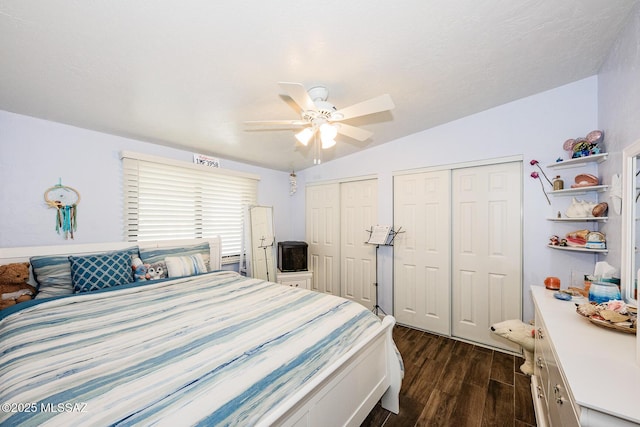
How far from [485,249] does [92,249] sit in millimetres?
4112

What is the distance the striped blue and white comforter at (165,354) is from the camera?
0.87 meters

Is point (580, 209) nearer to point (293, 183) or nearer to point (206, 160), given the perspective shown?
point (293, 183)

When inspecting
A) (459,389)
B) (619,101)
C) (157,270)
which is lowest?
(459,389)

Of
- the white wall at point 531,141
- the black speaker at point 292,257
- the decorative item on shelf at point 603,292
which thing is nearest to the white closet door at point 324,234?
the black speaker at point 292,257

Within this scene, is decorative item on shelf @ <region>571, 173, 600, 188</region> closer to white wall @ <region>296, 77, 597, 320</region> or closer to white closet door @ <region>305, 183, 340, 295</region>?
white wall @ <region>296, 77, 597, 320</region>

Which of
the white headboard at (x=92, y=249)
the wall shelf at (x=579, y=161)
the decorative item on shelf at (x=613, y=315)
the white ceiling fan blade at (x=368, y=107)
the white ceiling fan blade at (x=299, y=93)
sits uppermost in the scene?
the white ceiling fan blade at (x=299, y=93)

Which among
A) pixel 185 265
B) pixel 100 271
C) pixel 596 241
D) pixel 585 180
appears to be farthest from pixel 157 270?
pixel 585 180

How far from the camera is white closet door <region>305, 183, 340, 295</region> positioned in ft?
13.2

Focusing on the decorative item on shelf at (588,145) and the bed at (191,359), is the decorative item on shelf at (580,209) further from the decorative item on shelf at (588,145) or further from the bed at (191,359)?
the bed at (191,359)

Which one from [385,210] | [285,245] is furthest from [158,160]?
[385,210]

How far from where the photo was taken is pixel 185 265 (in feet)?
8.90

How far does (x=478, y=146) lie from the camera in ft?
9.21

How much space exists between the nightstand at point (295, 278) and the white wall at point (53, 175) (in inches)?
79.7

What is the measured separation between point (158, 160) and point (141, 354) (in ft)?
7.69
